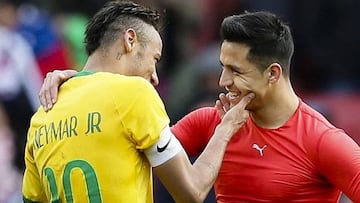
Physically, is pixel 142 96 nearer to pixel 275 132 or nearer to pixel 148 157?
pixel 148 157

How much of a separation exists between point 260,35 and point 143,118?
75 centimetres

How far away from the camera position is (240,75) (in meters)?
6.71

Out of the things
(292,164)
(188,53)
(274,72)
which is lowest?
(188,53)

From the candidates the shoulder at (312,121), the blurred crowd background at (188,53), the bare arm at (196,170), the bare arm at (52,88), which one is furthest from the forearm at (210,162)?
the blurred crowd background at (188,53)

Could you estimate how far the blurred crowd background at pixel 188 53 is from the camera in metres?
11.6

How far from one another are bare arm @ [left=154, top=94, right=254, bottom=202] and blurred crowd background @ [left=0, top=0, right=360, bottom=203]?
451cm

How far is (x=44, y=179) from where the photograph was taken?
663cm

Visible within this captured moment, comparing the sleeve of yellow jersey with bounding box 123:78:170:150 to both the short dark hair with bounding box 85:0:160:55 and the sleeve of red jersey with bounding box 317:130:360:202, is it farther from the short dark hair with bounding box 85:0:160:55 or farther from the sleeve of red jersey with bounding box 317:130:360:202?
the sleeve of red jersey with bounding box 317:130:360:202

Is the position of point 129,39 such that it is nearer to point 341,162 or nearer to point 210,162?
point 210,162

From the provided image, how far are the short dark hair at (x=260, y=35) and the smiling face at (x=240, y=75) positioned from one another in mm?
26

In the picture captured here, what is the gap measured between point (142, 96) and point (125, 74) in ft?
0.96

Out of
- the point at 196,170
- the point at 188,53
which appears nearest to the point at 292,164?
the point at 196,170

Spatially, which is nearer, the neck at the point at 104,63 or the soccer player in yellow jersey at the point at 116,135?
the soccer player in yellow jersey at the point at 116,135

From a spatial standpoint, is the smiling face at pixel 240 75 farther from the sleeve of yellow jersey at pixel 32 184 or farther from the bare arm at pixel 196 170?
the sleeve of yellow jersey at pixel 32 184
